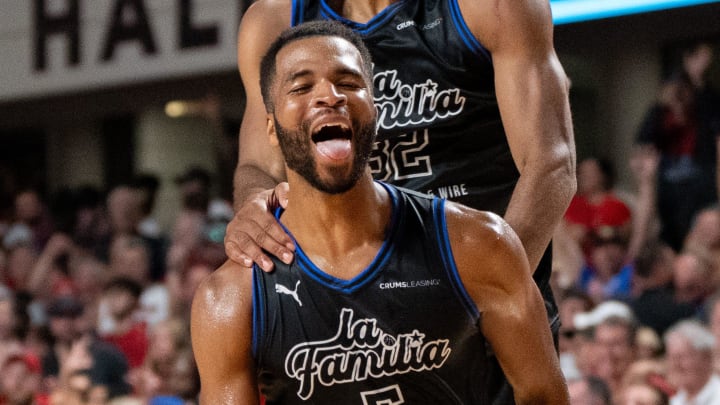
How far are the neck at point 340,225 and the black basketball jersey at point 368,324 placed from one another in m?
0.03

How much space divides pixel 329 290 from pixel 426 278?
204 millimetres

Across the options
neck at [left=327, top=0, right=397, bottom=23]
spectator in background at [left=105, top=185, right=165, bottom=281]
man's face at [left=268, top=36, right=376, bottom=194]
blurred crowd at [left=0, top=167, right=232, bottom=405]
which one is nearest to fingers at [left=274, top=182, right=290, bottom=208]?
man's face at [left=268, top=36, right=376, bottom=194]

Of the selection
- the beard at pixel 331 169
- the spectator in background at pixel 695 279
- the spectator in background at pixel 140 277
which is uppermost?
the beard at pixel 331 169

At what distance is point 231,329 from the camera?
8.49 feet

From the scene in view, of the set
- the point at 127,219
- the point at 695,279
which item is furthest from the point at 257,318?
the point at 127,219

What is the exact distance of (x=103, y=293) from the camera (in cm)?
773

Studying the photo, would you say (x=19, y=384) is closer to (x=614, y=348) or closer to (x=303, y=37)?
(x=614, y=348)

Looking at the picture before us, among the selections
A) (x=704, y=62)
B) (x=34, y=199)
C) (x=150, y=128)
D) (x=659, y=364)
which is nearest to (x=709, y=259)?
(x=659, y=364)

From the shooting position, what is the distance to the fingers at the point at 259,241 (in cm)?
266

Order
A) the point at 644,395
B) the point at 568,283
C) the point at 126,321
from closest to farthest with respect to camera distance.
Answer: the point at 644,395 < the point at 568,283 < the point at 126,321

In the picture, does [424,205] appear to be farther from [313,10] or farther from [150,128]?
[150,128]

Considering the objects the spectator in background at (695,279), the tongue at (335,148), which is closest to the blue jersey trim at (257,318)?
the tongue at (335,148)

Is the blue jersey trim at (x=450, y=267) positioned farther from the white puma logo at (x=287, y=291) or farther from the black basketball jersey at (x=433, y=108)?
the black basketball jersey at (x=433, y=108)

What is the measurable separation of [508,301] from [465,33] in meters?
0.79
